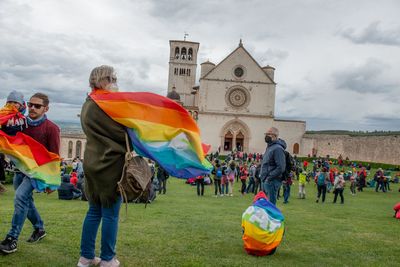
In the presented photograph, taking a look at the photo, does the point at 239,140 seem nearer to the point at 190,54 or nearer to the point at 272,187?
the point at 190,54

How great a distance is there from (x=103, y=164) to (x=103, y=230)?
27.0 inches

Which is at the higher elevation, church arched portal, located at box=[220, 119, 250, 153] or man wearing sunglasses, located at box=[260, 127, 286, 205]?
church arched portal, located at box=[220, 119, 250, 153]

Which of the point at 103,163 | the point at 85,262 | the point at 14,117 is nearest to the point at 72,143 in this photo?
the point at 14,117

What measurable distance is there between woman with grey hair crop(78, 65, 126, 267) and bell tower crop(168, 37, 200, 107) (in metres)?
60.3

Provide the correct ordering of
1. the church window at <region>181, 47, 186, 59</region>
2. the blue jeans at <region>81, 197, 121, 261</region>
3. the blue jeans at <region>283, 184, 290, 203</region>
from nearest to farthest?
the blue jeans at <region>81, 197, 121, 261</region> → the blue jeans at <region>283, 184, 290, 203</region> → the church window at <region>181, 47, 186, 59</region>

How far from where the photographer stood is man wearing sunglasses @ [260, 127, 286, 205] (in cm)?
726

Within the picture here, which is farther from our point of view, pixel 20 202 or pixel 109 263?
pixel 20 202

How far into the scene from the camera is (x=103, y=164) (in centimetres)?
419

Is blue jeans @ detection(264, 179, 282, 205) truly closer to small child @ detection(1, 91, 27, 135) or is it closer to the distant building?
small child @ detection(1, 91, 27, 135)

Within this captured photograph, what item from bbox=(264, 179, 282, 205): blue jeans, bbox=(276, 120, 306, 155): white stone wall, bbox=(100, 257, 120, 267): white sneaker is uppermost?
bbox=(276, 120, 306, 155): white stone wall

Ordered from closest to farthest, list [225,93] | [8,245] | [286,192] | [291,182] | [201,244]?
1. [8,245]
2. [201,244]
3. [286,192]
4. [291,182]
5. [225,93]

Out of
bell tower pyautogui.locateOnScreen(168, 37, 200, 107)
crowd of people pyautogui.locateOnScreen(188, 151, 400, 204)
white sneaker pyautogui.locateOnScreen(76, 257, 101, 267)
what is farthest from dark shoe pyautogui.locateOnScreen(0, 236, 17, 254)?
bell tower pyautogui.locateOnScreen(168, 37, 200, 107)

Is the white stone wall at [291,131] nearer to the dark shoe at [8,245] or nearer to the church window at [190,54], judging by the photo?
the church window at [190,54]

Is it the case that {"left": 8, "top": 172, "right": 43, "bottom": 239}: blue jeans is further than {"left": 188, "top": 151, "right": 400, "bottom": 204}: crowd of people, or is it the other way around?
Result: {"left": 188, "top": 151, "right": 400, "bottom": 204}: crowd of people
